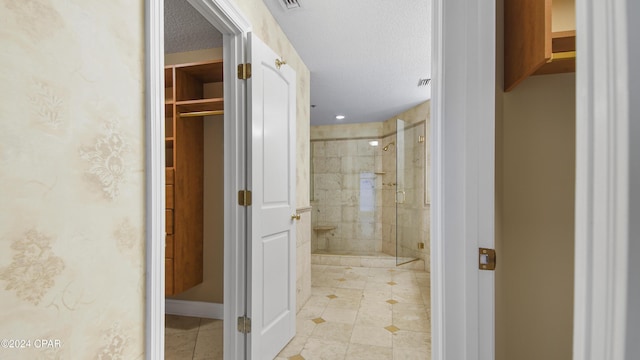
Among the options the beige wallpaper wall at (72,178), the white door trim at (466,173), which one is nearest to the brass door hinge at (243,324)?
the beige wallpaper wall at (72,178)

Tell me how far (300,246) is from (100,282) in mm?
A: 2142

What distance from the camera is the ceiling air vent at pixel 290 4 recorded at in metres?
2.10

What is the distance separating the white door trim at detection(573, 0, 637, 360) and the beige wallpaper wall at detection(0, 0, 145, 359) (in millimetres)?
1065

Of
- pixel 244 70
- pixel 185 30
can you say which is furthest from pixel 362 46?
pixel 185 30

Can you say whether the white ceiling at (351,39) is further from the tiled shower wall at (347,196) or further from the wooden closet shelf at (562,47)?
the tiled shower wall at (347,196)

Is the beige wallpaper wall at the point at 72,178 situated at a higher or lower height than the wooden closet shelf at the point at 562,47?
lower

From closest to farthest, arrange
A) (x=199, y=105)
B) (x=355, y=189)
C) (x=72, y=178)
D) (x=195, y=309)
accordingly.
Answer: (x=72, y=178) → (x=199, y=105) → (x=195, y=309) → (x=355, y=189)

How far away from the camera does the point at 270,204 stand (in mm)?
2082

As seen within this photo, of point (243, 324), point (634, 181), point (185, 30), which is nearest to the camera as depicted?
point (634, 181)

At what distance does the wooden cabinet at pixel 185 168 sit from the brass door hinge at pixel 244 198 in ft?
3.59

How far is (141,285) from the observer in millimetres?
1103

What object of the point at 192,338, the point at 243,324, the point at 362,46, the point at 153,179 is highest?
the point at 362,46

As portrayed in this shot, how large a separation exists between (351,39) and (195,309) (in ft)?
9.49

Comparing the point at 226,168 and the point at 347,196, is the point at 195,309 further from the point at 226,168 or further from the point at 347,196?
the point at 347,196
